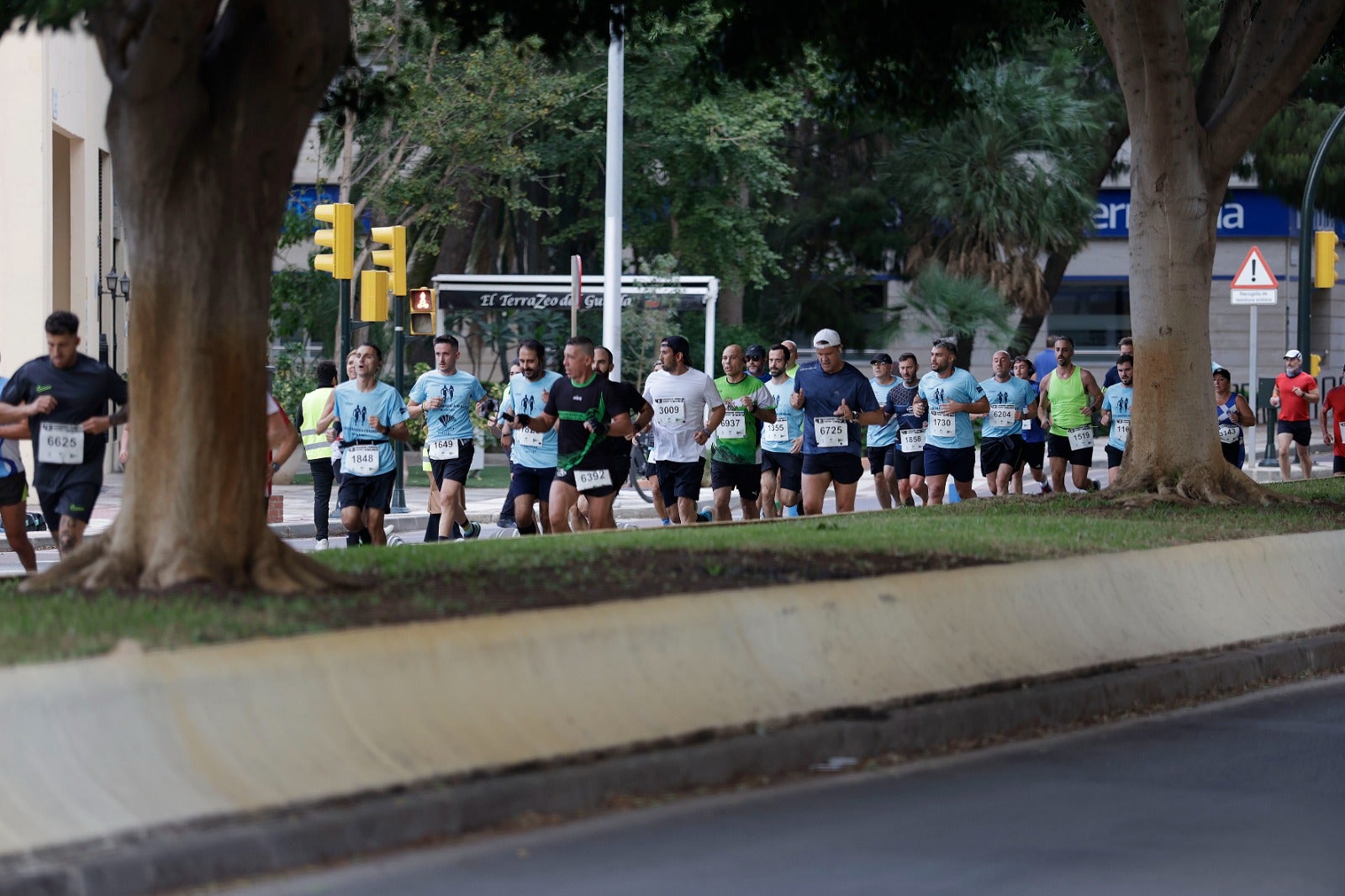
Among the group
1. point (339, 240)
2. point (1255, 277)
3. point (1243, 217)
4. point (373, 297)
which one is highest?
point (1243, 217)

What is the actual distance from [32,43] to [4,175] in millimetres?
1735

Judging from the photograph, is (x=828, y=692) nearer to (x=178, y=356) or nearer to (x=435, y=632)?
(x=435, y=632)

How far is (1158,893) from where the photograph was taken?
590 centimetres

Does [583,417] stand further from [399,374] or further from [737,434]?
[399,374]

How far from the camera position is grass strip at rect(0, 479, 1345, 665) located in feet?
24.8

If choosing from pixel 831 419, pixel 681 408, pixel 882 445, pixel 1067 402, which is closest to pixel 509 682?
pixel 681 408

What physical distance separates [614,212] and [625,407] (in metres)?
11.6

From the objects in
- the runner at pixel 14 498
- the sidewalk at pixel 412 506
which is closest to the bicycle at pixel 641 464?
the sidewalk at pixel 412 506

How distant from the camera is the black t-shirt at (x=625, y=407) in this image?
15.7m

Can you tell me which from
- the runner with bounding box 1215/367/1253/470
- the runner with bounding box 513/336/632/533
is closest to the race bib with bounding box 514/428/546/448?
the runner with bounding box 513/336/632/533

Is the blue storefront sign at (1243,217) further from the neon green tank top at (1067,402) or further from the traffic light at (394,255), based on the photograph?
the traffic light at (394,255)

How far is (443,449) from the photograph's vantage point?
56.4ft

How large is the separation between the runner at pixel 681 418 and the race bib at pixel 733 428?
0.57 m

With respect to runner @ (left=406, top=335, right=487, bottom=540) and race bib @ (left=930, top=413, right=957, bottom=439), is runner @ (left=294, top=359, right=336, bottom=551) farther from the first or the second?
race bib @ (left=930, top=413, right=957, bottom=439)
